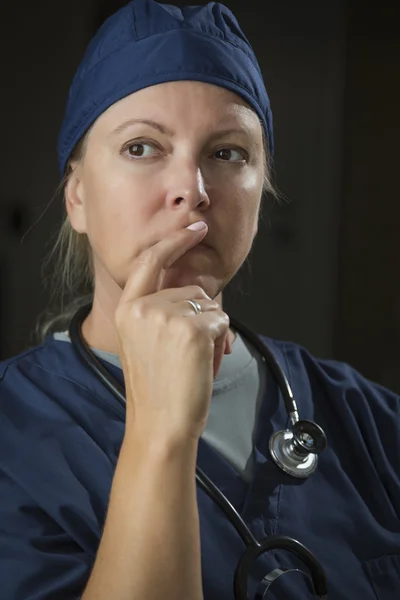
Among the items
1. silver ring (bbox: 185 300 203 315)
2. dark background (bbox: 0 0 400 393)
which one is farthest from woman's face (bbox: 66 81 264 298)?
dark background (bbox: 0 0 400 393)

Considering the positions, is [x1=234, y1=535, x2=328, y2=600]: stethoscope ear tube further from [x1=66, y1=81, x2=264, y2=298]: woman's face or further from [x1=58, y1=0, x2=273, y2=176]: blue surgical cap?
[x1=58, y1=0, x2=273, y2=176]: blue surgical cap

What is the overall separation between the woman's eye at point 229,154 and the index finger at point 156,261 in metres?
0.14

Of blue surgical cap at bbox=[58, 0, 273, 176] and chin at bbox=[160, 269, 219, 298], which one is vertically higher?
blue surgical cap at bbox=[58, 0, 273, 176]

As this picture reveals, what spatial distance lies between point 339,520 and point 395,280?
69cm

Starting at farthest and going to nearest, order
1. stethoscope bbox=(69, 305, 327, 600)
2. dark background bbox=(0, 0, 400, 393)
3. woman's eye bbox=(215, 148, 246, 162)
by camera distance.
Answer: dark background bbox=(0, 0, 400, 393), woman's eye bbox=(215, 148, 246, 162), stethoscope bbox=(69, 305, 327, 600)

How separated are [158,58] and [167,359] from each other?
1.35ft

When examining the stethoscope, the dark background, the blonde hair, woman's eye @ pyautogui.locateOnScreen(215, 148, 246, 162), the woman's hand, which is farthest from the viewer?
the dark background

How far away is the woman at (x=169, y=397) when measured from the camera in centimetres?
82

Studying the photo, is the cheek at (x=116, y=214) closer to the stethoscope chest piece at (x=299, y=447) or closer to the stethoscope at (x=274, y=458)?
the stethoscope at (x=274, y=458)

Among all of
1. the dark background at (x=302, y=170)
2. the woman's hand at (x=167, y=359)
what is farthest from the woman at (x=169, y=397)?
the dark background at (x=302, y=170)

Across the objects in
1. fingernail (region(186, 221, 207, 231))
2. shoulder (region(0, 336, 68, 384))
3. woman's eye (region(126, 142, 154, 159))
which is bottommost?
shoulder (region(0, 336, 68, 384))

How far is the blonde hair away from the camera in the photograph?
1169mm

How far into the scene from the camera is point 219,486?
1020 millimetres

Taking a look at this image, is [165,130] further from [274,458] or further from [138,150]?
[274,458]
